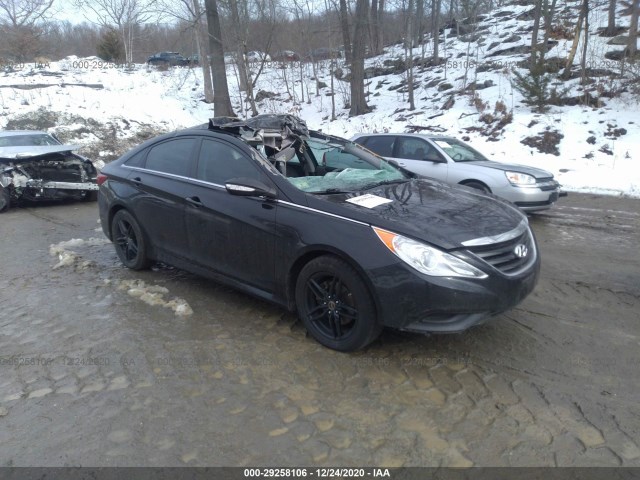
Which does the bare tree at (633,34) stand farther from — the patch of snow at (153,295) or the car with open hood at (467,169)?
the patch of snow at (153,295)

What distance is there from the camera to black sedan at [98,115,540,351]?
3387 mm

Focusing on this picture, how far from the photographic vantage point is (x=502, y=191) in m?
8.35

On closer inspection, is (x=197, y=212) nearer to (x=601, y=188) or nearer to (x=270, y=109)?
(x=601, y=188)

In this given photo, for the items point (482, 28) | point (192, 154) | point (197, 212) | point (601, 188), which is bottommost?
point (601, 188)

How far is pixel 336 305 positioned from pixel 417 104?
19009 mm

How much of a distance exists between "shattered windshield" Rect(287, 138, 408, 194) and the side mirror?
27 centimetres

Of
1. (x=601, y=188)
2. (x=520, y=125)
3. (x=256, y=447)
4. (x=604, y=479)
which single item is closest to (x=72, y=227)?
(x=256, y=447)

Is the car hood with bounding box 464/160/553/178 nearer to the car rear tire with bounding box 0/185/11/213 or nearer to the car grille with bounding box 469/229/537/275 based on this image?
the car grille with bounding box 469/229/537/275

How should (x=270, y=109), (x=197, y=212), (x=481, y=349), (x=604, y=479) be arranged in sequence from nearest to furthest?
(x=604, y=479) → (x=481, y=349) → (x=197, y=212) → (x=270, y=109)

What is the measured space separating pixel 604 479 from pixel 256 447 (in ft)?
5.87

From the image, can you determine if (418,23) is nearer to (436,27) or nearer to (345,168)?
(436,27)

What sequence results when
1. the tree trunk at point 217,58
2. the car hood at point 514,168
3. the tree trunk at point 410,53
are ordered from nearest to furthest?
1. the car hood at point 514,168
2. the tree trunk at point 217,58
3. the tree trunk at point 410,53

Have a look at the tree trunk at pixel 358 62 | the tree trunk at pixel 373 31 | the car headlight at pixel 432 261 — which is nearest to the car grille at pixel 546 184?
the car headlight at pixel 432 261

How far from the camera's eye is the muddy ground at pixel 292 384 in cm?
279
